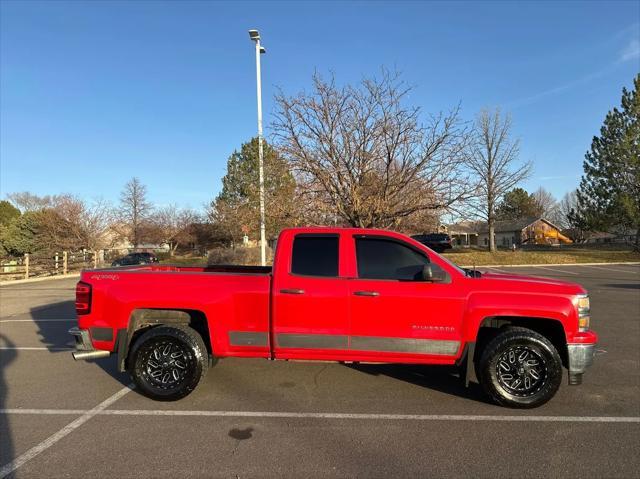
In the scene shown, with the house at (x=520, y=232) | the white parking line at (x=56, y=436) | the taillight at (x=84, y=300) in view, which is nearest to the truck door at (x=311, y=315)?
the white parking line at (x=56, y=436)

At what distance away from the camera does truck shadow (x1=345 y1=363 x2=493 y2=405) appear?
528cm

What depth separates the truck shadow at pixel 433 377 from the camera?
5281mm

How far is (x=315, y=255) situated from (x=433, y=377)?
93.9 inches

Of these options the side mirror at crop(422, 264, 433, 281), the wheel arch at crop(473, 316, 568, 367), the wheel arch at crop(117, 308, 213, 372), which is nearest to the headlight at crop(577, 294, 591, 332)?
the wheel arch at crop(473, 316, 568, 367)

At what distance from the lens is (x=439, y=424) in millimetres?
4402

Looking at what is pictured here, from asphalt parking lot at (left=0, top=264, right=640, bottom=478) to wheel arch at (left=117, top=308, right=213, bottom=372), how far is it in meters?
0.58

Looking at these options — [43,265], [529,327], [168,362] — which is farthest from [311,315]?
[43,265]

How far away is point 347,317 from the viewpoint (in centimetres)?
489

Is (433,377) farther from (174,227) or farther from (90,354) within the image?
(174,227)

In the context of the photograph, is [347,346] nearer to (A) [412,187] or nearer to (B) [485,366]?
(B) [485,366]

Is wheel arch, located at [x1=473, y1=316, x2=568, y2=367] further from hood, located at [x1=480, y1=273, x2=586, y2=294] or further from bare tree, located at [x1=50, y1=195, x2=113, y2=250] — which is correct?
bare tree, located at [x1=50, y1=195, x2=113, y2=250]

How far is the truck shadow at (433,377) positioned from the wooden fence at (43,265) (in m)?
27.0

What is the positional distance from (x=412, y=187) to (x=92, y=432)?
33.9 ft

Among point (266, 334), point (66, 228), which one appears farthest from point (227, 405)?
point (66, 228)
